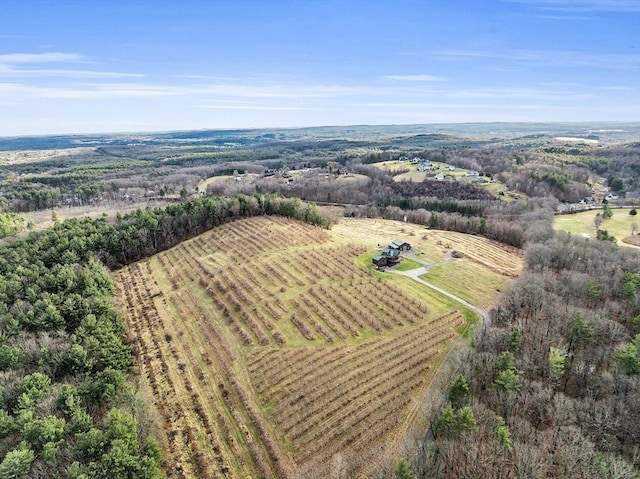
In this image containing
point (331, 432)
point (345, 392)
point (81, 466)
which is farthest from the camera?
point (345, 392)

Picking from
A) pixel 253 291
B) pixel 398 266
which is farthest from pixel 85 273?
pixel 398 266

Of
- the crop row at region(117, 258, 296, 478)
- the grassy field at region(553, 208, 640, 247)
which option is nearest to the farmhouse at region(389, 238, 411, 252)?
the crop row at region(117, 258, 296, 478)

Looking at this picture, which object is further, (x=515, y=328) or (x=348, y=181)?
(x=348, y=181)

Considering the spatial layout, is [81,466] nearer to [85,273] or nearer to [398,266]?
[85,273]

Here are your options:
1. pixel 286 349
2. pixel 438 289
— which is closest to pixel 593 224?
pixel 438 289

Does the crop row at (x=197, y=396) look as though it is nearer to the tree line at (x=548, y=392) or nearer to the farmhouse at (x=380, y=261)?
the tree line at (x=548, y=392)

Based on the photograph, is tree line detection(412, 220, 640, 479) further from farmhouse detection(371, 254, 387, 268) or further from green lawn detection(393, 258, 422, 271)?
farmhouse detection(371, 254, 387, 268)
